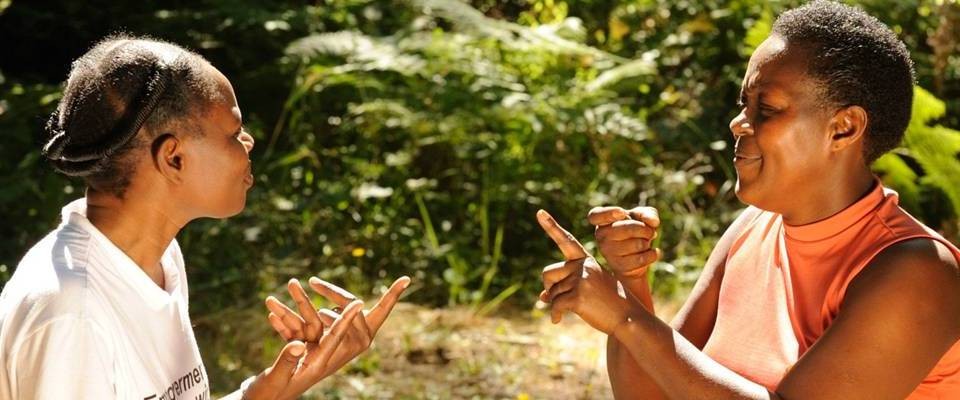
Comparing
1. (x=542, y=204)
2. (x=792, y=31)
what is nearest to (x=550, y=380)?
(x=542, y=204)

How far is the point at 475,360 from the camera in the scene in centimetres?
512

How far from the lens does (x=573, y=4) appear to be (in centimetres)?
750

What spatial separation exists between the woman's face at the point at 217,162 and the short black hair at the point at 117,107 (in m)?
0.04

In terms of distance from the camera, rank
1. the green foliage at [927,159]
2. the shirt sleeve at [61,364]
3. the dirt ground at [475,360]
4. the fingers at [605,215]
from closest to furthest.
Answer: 1. the shirt sleeve at [61,364]
2. the fingers at [605,215]
3. the dirt ground at [475,360]
4. the green foliage at [927,159]

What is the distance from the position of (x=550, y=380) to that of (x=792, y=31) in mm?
2671

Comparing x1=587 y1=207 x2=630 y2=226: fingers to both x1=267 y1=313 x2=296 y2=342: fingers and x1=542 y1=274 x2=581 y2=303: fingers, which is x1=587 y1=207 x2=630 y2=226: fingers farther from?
x1=267 y1=313 x2=296 y2=342: fingers

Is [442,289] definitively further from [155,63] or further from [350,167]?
[155,63]

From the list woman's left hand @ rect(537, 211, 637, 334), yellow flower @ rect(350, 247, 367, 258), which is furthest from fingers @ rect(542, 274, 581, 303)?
yellow flower @ rect(350, 247, 367, 258)

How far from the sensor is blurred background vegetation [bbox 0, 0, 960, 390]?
582cm

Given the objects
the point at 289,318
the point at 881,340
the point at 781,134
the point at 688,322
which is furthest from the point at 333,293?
the point at 881,340

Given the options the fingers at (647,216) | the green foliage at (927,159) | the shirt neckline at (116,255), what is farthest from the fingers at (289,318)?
the green foliage at (927,159)

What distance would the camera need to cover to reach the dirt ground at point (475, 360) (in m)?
4.84

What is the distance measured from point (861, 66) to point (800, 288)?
1.61ft

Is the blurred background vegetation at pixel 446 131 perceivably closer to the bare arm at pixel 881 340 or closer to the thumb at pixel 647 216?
the thumb at pixel 647 216
